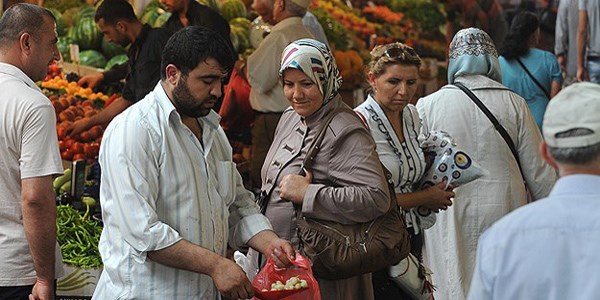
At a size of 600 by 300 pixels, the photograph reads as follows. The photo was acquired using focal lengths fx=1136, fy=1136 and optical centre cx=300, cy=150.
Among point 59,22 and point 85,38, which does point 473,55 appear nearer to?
point 85,38

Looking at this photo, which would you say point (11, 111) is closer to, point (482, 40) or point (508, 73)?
point (482, 40)

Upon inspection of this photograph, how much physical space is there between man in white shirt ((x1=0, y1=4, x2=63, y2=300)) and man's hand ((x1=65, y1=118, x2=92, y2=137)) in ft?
9.76

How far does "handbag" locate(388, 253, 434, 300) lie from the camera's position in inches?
188

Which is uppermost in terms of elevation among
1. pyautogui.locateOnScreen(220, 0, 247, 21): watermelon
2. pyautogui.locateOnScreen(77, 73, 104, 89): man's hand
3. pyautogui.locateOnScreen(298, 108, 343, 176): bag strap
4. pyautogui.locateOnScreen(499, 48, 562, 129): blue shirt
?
pyautogui.locateOnScreen(298, 108, 343, 176): bag strap

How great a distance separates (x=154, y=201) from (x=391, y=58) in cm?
172

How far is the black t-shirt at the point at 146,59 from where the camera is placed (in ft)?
22.4

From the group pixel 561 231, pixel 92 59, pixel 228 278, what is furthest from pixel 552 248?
pixel 92 59

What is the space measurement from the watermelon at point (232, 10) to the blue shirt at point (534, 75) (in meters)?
2.11

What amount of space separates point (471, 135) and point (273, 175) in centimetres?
147

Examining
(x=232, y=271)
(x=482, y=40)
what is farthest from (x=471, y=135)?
(x=232, y=271)

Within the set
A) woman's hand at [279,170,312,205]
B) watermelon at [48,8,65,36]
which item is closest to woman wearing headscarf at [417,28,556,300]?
woman's hand at [279,170,312,205]

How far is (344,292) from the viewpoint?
14.7ft

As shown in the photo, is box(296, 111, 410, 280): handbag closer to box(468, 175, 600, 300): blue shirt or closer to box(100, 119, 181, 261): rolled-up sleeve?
box(100, 119, 181, 261): rolled-up sleeve

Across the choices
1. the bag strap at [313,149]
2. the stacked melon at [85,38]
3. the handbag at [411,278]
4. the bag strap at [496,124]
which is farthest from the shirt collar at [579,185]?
the stacked melon at [85,38]
